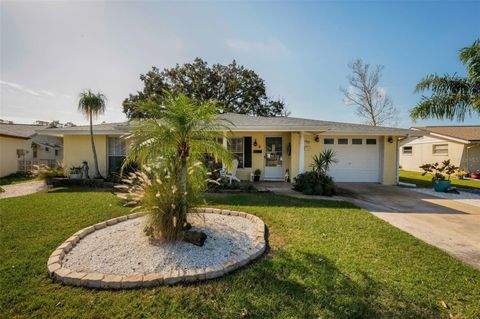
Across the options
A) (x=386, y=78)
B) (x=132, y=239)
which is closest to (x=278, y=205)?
(x=132, y=239)

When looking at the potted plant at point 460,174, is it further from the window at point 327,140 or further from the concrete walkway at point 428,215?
the window at point 327,140

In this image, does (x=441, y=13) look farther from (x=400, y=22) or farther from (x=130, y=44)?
(x=130, y=44)

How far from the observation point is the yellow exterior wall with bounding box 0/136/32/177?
14.3m

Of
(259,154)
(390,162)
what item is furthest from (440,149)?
(259,154)

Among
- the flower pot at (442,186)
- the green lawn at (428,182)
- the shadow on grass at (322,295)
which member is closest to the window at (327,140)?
the flower pot at (442,186)

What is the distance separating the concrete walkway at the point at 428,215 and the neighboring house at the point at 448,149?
354 inches

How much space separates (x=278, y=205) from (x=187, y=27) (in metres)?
8.76

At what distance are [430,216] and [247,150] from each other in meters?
7.64

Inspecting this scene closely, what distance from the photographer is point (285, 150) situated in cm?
1159

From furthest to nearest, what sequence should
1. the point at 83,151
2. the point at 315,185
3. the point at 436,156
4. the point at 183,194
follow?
1. the point at 436,156
2. the point at 83,151
3. the point at 315,185
4. the point at 183,194

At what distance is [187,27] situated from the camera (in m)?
9.85

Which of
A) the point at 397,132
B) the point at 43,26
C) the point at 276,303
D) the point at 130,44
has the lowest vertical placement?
the point at 276,303

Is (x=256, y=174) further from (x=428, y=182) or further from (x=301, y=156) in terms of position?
(x=428, y=182)

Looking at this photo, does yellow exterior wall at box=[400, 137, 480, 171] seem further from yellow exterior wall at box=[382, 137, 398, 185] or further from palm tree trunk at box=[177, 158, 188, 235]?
palm tree trunk at box=[177, 158, 188, 235]
